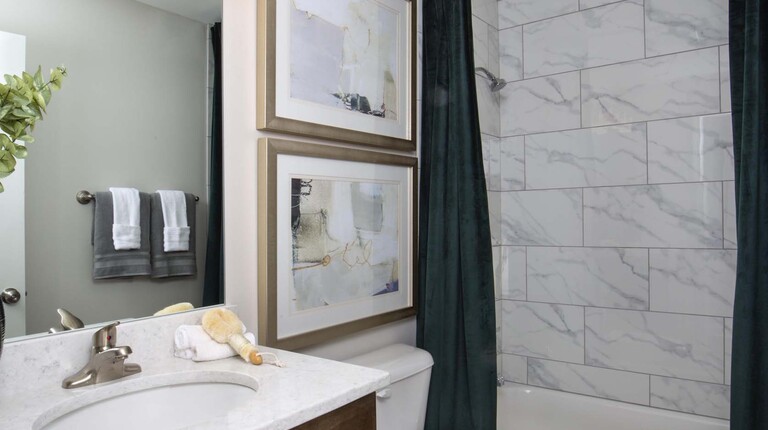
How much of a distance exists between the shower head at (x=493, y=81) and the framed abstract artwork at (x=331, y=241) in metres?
0.66

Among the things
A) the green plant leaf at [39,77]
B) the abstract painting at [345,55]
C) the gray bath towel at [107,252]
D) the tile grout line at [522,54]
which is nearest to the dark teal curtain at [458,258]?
the abstract painting at [345,55]

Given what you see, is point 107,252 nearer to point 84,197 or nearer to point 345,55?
point 84,197

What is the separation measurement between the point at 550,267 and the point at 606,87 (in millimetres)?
827

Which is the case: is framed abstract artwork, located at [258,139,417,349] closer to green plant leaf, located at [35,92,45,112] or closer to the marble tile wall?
green plant leaf, located at [35,92,45,112]

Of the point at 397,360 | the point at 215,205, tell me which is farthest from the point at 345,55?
the point at 397,360

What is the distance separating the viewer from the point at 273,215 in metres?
1.51

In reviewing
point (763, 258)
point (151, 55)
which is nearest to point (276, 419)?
point (151, 55)

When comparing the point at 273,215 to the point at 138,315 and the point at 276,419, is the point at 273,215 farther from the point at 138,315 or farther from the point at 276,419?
the point at 276,419

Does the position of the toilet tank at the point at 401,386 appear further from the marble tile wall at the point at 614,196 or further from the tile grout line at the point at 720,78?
the tile grout line at the point at 720,78

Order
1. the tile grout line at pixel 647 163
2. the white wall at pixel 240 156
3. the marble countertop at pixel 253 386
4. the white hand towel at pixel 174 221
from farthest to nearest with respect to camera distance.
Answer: the tile grout line at pixel 647 163 < the white wall at pixel 240 156 < the white hand towel at pixel 174 221 < the marble countertop at pixel 253 386

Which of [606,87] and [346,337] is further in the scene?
[606,87]

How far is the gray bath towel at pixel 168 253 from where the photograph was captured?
4.17ft

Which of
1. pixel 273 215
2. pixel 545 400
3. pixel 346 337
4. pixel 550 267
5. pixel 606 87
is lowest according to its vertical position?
pixel 545 400

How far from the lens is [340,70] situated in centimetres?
175
